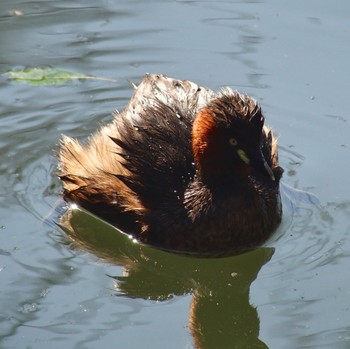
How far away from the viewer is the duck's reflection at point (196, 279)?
6.63 m

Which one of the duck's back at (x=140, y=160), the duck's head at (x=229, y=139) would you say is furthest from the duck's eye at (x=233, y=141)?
the duck's back at (x=140, y=160)

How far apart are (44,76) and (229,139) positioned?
2.77 m

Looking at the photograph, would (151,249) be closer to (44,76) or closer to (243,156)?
(243,156)

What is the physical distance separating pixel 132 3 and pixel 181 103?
3322 mm

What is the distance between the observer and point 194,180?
7500 millimetres

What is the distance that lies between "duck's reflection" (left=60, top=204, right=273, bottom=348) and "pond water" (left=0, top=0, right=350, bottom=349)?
0.01 metres

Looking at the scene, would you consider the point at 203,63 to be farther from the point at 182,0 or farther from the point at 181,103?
the point at 181,103

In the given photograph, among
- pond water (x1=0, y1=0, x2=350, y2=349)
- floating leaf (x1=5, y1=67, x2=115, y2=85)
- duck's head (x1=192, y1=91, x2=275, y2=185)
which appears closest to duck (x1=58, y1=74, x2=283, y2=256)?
duck's head (x1=192, y1=91, x2=275, y2=185)

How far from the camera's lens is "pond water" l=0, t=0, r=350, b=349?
6609 millimetres

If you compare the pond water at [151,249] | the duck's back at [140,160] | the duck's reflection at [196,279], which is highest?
the duck's back at [140,160]

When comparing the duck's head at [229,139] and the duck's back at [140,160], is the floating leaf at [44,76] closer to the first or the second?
the duck's back at [140,160]

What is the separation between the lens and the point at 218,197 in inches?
293

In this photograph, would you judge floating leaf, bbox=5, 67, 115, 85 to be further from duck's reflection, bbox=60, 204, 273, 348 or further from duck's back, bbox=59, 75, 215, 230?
duck's reflection, bbox=60, 204, 273, 348

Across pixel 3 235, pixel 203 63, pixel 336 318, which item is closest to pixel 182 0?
pixel 203 63
